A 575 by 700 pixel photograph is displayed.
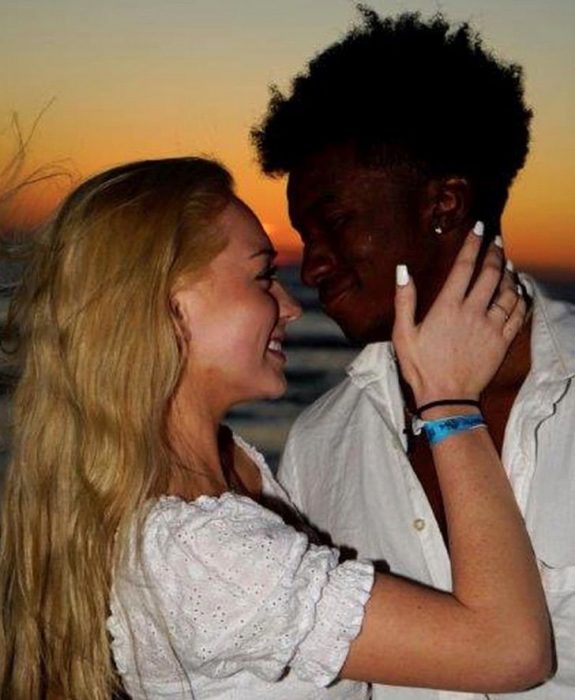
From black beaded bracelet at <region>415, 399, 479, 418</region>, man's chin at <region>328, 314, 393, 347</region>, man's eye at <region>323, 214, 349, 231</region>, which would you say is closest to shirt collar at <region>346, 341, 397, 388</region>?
man's chin at <region>328, 314, 393, 347</region>

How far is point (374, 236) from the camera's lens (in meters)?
2.23

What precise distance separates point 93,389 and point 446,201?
0.87 m

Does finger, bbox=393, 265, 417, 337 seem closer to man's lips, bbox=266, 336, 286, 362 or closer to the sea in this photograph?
man's lips, bbox=266, 336, 286, 362

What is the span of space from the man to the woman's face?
325mm

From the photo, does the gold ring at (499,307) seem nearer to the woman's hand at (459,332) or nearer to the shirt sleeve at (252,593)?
the woman's hand at (459,332)

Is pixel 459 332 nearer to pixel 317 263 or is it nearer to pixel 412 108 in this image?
pixel 317 263

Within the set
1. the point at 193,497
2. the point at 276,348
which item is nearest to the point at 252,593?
the point at 193,497

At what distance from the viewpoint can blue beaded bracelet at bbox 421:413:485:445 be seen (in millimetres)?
1807

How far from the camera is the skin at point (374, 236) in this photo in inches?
86.8

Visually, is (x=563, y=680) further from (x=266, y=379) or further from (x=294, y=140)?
(x=294, y=140)

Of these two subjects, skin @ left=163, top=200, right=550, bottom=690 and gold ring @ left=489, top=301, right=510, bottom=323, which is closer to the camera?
skin @ left=163, top=200, right=550, bottom=690

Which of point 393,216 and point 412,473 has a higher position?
point 393,216

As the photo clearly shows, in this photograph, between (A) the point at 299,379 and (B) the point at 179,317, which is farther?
(A) the point at 299,379

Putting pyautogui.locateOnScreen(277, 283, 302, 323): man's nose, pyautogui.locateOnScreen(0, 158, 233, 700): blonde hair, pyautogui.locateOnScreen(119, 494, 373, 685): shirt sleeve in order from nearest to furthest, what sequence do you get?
pyautogui.locateOnScreen(119, 494, 373, 685): shirt sleeve → pyautogui.locateOnScreen(0, 158, 233, 700): blonde hair → pyautogui.locateOnScreen(277, 283, 302, 323): man's nose
